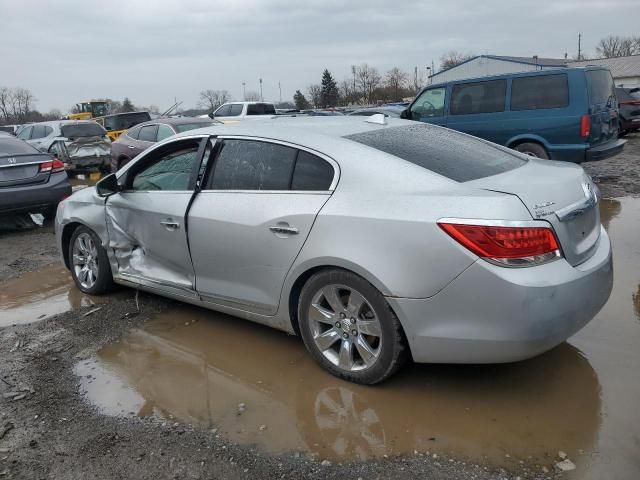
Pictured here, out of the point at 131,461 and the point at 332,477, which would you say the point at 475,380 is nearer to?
the point at 332,477

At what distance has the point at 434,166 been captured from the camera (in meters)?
3.34

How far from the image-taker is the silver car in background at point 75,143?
15.0 meters

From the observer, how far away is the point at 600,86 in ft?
30.5

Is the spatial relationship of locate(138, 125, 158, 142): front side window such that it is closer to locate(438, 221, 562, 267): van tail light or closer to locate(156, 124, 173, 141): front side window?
locate(156, 124, 173, 141): front side window

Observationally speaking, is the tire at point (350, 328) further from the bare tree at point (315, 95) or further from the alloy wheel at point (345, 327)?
the bare tree at point (315, 95)

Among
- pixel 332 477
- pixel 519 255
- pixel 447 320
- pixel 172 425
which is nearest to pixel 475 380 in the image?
pixel 447 320

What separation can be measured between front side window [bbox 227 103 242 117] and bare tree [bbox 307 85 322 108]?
4579cm

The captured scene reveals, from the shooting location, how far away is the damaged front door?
423 centimetres

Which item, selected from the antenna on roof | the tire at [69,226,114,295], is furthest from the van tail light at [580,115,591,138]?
the tire at [69,226,114,295]

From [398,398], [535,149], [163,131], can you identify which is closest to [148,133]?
[163,131]

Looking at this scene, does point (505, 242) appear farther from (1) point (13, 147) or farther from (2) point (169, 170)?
(1) point (13, 147)

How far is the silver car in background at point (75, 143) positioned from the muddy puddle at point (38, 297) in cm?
928

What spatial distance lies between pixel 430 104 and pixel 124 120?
47.3ft

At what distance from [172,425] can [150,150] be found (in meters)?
2.44
